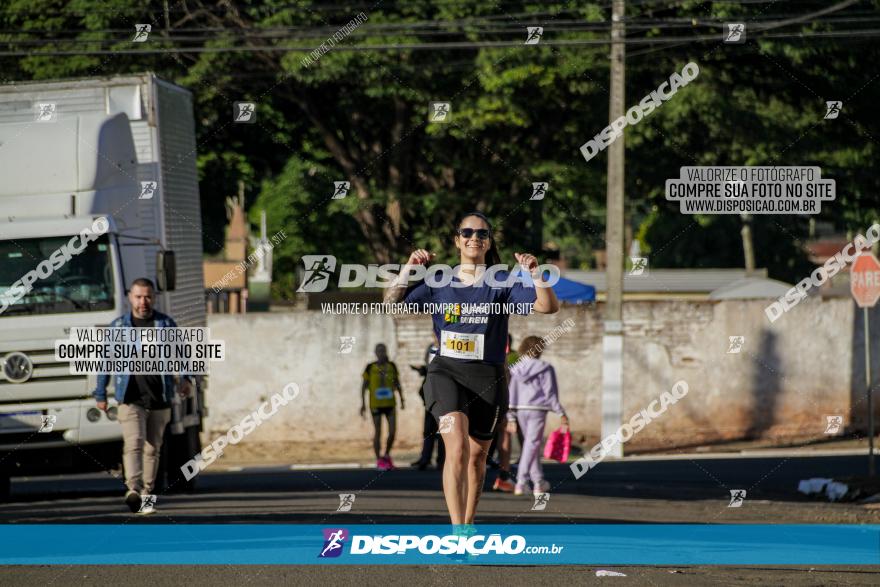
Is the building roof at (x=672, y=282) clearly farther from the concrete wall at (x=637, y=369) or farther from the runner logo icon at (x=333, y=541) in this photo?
the runner logo icon at (x=333, y=541)

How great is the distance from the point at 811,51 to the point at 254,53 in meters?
10.8

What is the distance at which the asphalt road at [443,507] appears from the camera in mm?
8328

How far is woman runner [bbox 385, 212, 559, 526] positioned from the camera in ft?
27.5

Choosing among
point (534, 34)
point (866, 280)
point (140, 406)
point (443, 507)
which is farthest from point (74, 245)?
point (534, 34)

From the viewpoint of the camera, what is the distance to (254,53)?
29.6 metres

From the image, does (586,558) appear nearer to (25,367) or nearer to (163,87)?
(25,367)

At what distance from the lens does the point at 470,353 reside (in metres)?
8.48

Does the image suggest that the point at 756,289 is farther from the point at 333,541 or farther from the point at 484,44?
the point at 333,541

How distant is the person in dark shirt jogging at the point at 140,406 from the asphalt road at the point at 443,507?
342 mm

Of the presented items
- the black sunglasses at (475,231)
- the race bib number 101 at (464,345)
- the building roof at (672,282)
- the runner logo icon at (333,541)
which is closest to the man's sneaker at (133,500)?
the runner logo icon at (333,541)

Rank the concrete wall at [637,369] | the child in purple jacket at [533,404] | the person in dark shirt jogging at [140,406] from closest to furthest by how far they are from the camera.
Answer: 1. the person in dark shirt jogging at [140,406]
2. the child in purple jacket at [533,404]
3. the concrete wall at [637,369]

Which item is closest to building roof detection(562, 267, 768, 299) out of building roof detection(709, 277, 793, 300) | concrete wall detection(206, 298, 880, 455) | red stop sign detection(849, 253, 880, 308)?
building roof detection(709, 277, 793, 300)

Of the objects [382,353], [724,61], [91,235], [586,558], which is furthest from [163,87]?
[724,61]

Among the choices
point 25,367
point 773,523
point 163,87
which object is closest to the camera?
point 773,523
